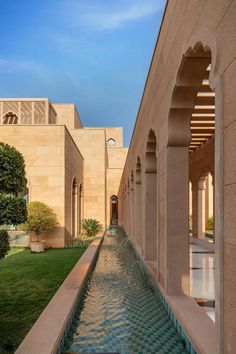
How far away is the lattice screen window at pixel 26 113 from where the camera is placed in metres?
19.5

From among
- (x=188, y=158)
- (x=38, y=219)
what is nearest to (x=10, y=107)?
(x=38, y=219)

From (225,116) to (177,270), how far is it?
305cm

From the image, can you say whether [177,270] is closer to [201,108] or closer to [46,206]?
[201,108]

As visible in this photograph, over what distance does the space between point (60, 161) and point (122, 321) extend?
10.1 metres

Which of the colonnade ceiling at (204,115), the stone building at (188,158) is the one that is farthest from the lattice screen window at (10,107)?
the stone building at (188,158)

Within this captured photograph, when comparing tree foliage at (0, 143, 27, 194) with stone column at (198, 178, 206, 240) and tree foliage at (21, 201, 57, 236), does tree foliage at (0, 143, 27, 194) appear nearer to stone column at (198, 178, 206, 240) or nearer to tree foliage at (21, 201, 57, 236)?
tree foliage at (21, 201, 57, 236)

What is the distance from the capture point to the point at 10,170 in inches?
189

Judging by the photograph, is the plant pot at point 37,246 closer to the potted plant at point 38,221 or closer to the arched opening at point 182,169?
the potted plant at point 38,221

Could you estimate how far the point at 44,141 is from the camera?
46.7 ft

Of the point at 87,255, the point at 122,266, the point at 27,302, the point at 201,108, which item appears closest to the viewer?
the point at 27,302

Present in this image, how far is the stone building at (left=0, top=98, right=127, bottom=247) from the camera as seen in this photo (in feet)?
46.2

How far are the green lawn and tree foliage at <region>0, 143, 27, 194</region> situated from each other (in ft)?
6.27

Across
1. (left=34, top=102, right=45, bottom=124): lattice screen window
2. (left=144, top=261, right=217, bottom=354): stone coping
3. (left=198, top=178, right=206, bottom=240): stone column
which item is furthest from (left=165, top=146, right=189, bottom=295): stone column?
(left=34, top=102, right=45, bottom=124): lattice screen window

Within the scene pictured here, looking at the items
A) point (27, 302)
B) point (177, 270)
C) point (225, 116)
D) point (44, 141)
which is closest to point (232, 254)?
point (225, 116)
